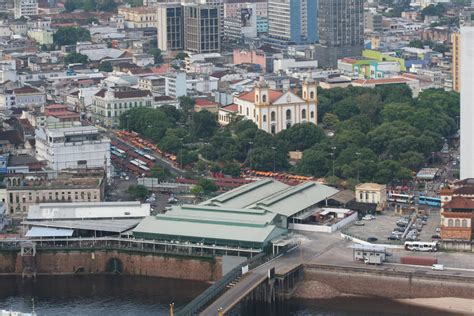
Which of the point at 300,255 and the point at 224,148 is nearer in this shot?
the point at 300,255

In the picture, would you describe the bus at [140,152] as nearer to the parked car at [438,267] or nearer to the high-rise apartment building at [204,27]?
the parked car at [438,267]

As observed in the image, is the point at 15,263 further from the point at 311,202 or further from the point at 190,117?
the point at 190,117

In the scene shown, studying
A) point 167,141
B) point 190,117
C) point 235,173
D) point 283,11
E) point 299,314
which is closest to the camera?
point 299,314

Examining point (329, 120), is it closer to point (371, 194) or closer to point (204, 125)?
point (204, 125)

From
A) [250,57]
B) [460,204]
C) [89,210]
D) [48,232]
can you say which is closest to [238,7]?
[250,57]

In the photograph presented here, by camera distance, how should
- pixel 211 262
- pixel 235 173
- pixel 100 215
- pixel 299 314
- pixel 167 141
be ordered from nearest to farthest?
1. pixel 299 314
2. pixel 211 262
3. pixel 100 215
4. pixel 235 173
5. pixel 167 141

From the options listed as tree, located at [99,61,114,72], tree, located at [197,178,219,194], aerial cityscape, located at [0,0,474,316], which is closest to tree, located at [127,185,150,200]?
aerial cityscape, located at [0,0,474,316]

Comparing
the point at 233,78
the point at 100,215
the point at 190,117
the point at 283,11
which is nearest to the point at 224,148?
the point at 190,117
